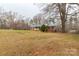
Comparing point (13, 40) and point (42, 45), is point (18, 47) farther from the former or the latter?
point (42, 45)

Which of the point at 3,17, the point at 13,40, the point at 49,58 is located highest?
the point at 3,17

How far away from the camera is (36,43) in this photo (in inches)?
69.8

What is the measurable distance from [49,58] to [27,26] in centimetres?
29

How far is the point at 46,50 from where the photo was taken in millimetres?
1765

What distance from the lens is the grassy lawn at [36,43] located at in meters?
1.76

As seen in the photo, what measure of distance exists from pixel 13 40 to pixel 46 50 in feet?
0.83

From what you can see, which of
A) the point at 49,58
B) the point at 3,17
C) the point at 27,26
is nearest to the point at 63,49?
the point at 49,58

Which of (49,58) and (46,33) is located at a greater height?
(46,33)

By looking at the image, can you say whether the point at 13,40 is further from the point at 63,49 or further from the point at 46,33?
the point at 63,49

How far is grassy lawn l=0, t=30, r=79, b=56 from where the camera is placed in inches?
69.3

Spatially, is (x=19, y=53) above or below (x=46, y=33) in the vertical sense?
below

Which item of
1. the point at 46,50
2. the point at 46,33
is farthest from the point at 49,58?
the point at 46,33

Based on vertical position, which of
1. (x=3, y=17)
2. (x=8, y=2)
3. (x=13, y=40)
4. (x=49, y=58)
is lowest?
(x=49, y=58)

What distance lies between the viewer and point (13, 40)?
5.80 feet
